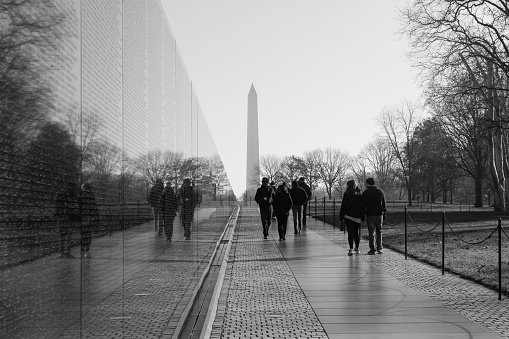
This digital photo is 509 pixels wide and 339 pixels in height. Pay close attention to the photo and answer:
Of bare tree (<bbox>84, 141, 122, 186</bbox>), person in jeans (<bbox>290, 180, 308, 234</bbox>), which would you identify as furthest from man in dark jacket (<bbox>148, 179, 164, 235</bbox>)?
person in jeans (<bbox>290, 180, 308, 234</bbox>)

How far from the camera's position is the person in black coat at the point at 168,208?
21.4ft

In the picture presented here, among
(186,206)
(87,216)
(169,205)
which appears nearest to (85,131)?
(87,216)

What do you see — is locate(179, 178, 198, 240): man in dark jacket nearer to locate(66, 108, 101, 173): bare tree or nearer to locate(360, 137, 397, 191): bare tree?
locate(66, 108, 101, 173): bare tree

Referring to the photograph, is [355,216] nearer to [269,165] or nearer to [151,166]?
[151,166]

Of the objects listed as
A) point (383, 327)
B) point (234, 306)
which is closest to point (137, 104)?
point (383, 327)

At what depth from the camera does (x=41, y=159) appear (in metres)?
2.40

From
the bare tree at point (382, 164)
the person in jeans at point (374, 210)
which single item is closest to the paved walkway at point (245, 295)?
the person in jeans at point (374, 210)

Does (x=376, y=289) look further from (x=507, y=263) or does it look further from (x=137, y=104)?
(x=137, y=104)

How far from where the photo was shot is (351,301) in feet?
30.3

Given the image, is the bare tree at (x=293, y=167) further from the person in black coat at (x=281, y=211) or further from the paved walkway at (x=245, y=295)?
the paved walkway at (x=245, y=295)

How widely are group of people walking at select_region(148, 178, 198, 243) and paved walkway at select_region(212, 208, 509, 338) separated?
1223 mm

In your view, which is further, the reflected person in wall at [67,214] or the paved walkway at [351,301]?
the paved walkway at [351,301]

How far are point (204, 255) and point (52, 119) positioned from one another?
922 centimetres

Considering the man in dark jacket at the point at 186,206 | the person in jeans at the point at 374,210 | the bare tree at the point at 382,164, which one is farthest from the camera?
the bare tree at the point at 382,164
